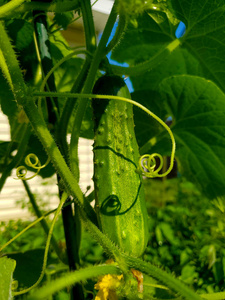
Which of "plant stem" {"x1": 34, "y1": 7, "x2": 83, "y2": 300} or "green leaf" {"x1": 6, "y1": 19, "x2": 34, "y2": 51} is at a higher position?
"green leaf" {"x1": 6, "y1": 19, "x2": 34, "y2": 51}

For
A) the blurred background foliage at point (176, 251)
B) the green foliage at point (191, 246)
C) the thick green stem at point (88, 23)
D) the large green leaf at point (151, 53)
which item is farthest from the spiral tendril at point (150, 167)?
the green foliage at point (191, 246)

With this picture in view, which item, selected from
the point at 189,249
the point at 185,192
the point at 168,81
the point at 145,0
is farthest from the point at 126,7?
the point at 185,192

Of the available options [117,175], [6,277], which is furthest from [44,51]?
[6,277]

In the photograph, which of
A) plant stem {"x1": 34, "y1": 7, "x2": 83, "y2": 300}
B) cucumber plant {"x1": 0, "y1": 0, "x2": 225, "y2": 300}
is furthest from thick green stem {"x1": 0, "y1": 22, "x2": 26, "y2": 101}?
plant stem {"x1": 34, "y1": 7, "x2": 83, "y2": 300}

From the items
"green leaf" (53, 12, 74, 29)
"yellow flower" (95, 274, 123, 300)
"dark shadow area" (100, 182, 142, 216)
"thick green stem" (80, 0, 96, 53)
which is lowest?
"yellow flower" (95, 274, 123, 300)

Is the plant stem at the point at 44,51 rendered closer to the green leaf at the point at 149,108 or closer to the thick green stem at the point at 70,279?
the green leaf at the point at 149,108

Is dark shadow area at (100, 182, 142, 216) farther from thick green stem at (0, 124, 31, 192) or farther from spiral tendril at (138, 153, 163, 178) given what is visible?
thick green stem at (0, 124, 31, 192)
